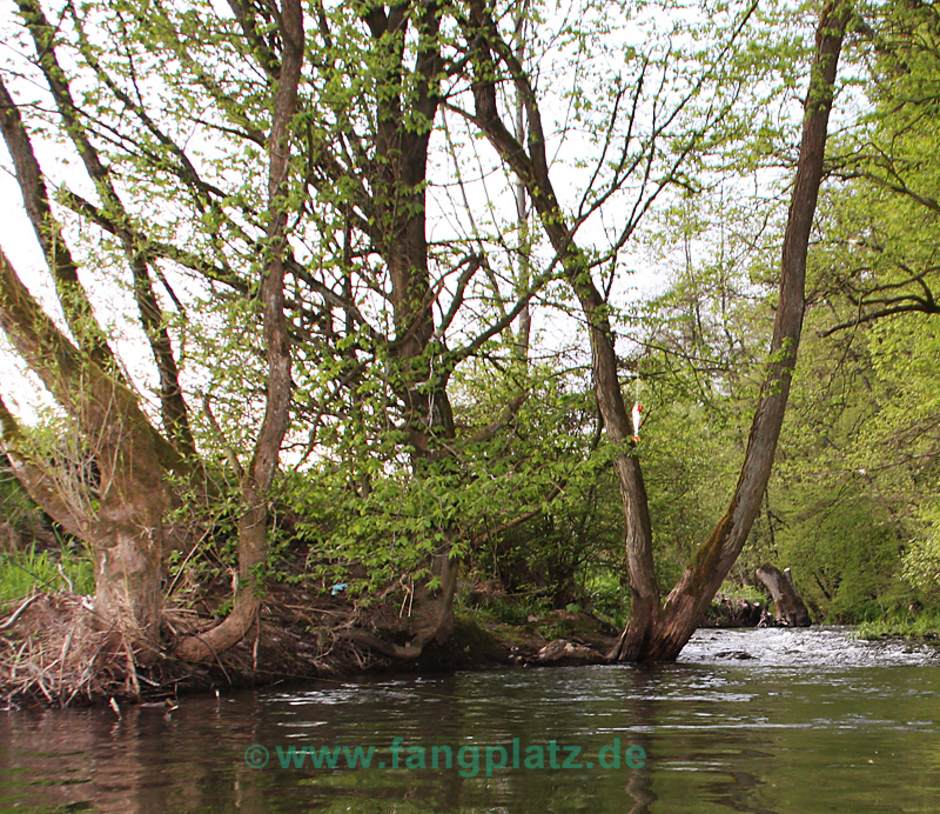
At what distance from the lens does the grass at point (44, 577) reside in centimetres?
930

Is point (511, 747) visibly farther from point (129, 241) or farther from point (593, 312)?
point (593, 312)

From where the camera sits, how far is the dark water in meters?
3.88

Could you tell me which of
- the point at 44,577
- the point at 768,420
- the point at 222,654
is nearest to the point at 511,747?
the point at 222,654

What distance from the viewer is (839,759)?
4.74 m

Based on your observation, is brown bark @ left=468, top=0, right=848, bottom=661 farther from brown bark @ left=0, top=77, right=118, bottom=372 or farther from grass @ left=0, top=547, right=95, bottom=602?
grass @ left=0, top=547, right=95, bottom=602

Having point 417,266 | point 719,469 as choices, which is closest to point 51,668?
point 417,266

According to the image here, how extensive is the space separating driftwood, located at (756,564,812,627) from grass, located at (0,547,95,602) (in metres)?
23.5

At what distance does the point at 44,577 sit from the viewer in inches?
385

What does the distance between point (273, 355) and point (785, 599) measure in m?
24.1

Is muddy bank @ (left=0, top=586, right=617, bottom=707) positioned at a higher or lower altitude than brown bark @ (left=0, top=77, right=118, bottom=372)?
lower

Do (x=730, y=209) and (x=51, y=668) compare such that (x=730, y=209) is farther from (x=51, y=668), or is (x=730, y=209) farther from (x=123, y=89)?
(x=51, y=668)

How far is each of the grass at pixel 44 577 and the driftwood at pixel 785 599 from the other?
23.5 meters

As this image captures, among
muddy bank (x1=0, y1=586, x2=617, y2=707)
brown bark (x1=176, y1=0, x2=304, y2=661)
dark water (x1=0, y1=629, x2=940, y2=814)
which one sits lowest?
dark water (x1=0, y1=629, x2=940, y2=814)

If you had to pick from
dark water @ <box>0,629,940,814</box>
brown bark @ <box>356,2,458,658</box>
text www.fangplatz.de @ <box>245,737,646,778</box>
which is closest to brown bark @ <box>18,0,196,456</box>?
brown bark @ <box>356,2,458,658</box>
